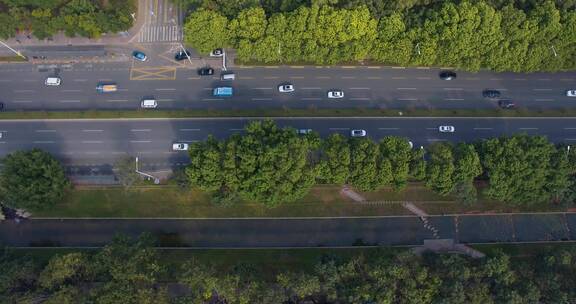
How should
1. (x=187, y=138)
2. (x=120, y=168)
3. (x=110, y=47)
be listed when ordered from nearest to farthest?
(x=120, y=168) → (x=187, y=138) → (x=110, y=47)

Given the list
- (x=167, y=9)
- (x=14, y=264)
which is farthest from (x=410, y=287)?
(x=167, y=9)

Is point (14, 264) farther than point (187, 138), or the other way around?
point (187, 138)

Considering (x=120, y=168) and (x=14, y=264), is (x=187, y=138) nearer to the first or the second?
(x=120, y=168)

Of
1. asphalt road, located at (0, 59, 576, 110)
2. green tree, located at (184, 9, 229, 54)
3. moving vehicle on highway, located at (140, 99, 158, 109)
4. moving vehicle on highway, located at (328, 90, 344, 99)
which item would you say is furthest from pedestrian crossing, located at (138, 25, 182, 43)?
moving vehicle on highway, located at (328, 90, 344, 99)

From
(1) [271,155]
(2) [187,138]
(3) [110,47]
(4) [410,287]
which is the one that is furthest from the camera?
(3) [110,47]

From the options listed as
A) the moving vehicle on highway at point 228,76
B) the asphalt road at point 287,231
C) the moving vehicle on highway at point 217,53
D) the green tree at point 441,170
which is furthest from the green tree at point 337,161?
the moving vehicle on highway at point 217,53

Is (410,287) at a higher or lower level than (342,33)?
lower

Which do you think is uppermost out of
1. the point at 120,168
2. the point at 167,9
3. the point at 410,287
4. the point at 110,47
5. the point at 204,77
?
the point at 167,9

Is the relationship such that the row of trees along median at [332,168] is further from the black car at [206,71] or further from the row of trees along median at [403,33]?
the black car at [206,71]

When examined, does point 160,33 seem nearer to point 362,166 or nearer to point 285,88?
point 285,88
